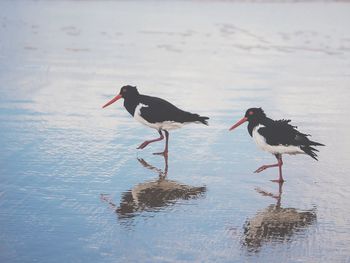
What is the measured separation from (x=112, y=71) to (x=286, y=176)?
387 inches

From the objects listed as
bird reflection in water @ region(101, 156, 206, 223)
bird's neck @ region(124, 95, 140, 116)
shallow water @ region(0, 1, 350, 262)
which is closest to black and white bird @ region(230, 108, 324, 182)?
shallow water @ region(0, 1, 350, 262)

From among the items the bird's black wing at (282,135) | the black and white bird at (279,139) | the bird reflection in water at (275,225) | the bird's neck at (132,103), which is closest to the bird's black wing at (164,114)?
the bird's neck at (132,103)

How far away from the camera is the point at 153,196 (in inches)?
303

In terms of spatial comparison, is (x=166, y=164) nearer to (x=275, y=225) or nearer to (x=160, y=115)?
(x=160, y=115)

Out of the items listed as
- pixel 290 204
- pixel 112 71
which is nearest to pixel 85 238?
pixel 290 204

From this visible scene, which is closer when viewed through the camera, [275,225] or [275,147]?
[275,225]

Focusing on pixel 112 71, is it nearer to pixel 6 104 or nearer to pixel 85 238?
pixel 6 104

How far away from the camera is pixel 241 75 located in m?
17.9

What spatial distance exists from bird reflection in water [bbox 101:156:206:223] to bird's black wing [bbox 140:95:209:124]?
1.56 m

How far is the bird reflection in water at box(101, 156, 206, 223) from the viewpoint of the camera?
7168 millimetres

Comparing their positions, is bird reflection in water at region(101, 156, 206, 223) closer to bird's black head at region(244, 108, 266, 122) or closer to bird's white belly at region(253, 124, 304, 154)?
bird's white belly at region(253, 124, 304, 154)

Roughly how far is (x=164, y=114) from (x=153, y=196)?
8.21 ft

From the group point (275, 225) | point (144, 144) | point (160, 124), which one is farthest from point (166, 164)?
point (275, 225)

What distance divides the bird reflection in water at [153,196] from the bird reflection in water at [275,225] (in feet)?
3.02
